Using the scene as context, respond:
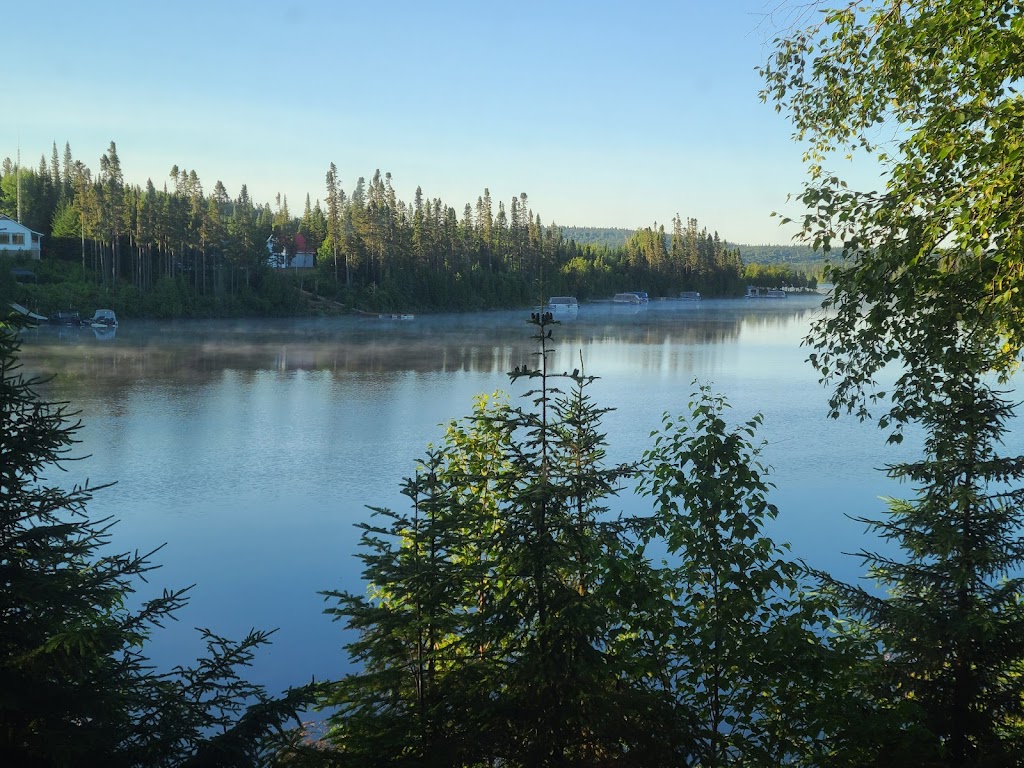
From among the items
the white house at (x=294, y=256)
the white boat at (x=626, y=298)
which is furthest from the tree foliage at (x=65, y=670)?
the white boat at (x=626, y=298)

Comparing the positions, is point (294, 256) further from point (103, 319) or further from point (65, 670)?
point (65, 670)

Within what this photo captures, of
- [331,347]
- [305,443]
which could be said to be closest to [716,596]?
[305,443]

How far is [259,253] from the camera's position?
82.1 m

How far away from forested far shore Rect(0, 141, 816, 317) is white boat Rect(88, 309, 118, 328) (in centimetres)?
321

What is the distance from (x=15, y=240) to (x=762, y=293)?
416 feet

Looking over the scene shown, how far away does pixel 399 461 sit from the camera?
22281 mm

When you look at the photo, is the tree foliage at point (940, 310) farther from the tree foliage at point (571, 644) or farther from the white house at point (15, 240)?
the white house at point (15, 240)

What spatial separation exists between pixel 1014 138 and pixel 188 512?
17.4m

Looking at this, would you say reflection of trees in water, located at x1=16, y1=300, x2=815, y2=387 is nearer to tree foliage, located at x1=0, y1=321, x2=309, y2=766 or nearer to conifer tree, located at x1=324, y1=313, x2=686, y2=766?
conifer tree, located at x1=324, y1=313, x2=686, y2=766

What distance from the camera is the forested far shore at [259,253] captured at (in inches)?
2872

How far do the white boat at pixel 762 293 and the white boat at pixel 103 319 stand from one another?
11662 centimetres

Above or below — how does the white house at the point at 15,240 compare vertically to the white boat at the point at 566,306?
above

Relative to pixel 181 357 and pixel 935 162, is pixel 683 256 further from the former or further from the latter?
pixel 935 162

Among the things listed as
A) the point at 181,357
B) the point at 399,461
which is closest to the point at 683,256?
the point at 181,357
